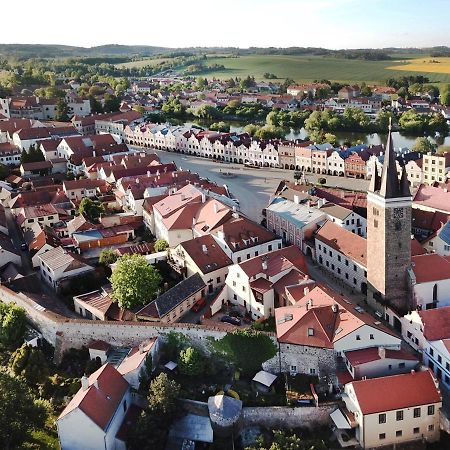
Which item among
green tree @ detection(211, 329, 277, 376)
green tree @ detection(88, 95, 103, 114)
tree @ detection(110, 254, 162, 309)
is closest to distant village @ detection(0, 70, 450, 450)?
green tree @ detection(211, 329, 277, 376)

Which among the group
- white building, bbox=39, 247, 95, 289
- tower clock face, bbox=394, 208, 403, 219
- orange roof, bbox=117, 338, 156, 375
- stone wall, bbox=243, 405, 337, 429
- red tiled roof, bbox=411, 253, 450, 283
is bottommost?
stone wall, bbox=243, 405, 337, 429

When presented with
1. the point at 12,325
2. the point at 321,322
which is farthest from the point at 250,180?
the point at 321,322

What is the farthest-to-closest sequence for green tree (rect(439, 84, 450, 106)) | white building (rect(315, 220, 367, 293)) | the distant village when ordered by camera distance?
green tree (rect(439, 84, 450, 106)), white building (rect(315, 220, 367, 293)), the distant village

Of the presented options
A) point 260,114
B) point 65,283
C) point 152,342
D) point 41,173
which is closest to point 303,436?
point 152,342

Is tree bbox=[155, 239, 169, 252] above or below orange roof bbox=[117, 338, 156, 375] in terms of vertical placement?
above

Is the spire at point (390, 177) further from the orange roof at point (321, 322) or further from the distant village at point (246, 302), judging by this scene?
the orange roof at point (321, 322)

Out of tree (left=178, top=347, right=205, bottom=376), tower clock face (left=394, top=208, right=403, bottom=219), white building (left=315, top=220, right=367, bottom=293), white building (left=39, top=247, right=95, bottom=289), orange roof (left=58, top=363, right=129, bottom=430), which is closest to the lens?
orange roof (left=58, top=363, right=129, bottom=430)

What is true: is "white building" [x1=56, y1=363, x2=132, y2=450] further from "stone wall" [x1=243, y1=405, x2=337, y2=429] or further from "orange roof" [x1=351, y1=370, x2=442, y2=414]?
"orange roof" [x1=351, y1=370, x2=442, y2=414]

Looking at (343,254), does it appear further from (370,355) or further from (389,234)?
(370,355)
